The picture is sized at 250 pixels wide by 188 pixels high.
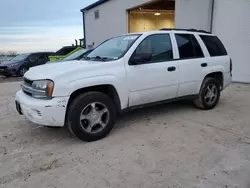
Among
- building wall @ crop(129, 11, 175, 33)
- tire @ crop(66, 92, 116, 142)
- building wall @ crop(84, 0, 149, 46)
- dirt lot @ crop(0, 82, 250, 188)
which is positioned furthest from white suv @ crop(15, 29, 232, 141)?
building wall @ crop(129, 11, 175, 33)

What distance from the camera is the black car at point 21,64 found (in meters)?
14.8

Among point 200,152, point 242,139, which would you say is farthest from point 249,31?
point 200,152

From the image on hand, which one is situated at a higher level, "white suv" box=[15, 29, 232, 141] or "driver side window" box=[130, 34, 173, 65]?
"driver side window" box=[130, 34, 173, 65]

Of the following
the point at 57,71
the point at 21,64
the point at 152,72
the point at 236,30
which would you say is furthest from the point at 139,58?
the point at 21,64

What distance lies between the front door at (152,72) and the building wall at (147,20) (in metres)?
11.2

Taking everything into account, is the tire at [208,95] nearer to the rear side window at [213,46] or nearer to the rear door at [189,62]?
the rear door at [189,62]

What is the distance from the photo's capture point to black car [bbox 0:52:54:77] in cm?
1480

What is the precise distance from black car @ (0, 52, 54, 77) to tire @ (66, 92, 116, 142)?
13047mm

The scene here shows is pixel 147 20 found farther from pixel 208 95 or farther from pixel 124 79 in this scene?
pixel 124 79

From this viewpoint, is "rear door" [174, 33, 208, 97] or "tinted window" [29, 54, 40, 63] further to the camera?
"tinted window" [29, 54, 40, 63]


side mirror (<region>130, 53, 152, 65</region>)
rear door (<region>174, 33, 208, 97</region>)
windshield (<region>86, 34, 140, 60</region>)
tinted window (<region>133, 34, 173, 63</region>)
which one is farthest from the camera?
rear door (<region>174, 33, 208, 97</region>)

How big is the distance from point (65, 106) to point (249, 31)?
25.9 ft

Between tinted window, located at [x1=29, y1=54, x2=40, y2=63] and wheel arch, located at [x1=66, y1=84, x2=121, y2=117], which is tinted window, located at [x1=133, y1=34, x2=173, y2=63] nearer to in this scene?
wheel arch, located at [x1=66, y1=84, x2=121, y2=117]

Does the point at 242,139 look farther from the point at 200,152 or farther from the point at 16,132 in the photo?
the point at 16,132
